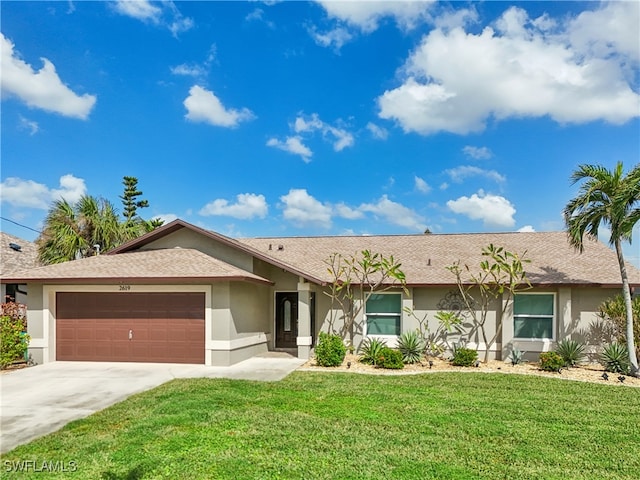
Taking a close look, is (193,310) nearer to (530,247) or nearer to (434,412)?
(434,412)

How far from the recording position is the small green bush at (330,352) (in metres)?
13.2

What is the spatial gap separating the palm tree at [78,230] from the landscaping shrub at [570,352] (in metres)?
18.4

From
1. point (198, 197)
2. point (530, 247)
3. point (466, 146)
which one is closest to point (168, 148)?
point (198, 197)

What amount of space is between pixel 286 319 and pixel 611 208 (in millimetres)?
11135

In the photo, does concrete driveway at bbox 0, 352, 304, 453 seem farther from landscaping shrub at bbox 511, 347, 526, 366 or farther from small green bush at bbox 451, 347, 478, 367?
landscaping shrub at bbox 511, 347, 526, 366

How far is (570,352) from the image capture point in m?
13.1

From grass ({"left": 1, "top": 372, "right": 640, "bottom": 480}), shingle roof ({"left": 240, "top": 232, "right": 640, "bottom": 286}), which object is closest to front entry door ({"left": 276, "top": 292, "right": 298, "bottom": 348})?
shingle roof ({"left": 240, "top": 232, "right": 640, "bottom": 286})

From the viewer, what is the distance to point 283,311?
17109 mm

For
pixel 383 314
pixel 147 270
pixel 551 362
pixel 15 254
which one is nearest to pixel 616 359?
pixel 551 362

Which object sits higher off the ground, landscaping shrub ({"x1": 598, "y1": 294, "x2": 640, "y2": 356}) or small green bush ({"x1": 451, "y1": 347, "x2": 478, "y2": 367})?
landscaping shrub ({"x1": 598, "y1": 294, "x2": 640, "y2": 356})

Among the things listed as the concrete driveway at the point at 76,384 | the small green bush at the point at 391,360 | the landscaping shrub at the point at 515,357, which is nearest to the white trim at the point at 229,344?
the concrete driveway at the point at 76,384

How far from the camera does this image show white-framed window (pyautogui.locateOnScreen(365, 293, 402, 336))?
15.5 metres

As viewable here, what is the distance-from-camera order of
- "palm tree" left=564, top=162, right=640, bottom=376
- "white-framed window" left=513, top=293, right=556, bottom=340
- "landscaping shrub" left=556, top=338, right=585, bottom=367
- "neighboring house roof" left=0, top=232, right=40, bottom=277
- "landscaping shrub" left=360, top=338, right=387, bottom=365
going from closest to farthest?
"palm tree" left=564, top=162, right=640, bottom=376, "landscaping shrub" left=556, top=338, right=585, bottom=367, "landscaping shrub" left=360, top=338, right=387, bottom=365, "white-framed window" left=513, top=293, right=556, bottom=340, "neighboring house roof" left=0, top=232, right=40, bottom=277

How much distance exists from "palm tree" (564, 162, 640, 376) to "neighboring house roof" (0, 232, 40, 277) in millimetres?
22194
